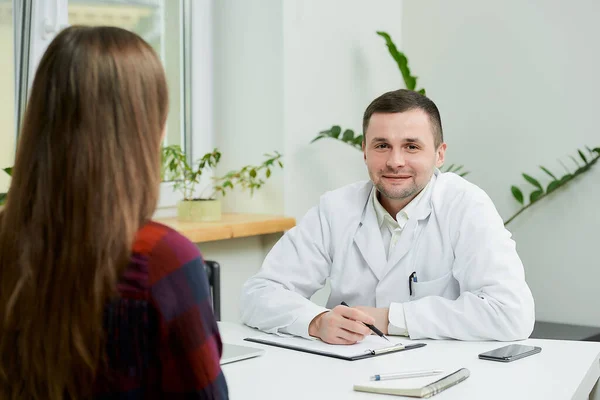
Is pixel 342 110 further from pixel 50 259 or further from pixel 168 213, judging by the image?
pixel 50 259

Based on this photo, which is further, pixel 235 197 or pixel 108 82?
pixel 235 197

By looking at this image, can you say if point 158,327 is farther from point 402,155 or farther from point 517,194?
point 517,194

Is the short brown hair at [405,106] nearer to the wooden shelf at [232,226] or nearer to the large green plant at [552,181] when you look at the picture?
the wooden shelf at [232,226]

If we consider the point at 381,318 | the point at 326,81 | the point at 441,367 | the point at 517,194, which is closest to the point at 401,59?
the point at 326,81

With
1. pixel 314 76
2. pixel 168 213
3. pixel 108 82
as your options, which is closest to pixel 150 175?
pixel 108 82

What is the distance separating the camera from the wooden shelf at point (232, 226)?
9.32 feet

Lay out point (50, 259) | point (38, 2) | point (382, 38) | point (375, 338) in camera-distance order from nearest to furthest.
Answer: point (50, 259), point (375, 338), point (38, 2), point (382, 38)

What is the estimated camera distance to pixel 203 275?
99 centimetres

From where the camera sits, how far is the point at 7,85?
2758 millimetres

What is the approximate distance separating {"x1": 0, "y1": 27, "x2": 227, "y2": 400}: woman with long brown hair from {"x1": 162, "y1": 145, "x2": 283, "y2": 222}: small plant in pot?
2041mm

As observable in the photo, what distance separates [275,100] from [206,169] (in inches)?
15.8

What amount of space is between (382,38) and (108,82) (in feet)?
9.94

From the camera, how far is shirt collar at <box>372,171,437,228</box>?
234cm

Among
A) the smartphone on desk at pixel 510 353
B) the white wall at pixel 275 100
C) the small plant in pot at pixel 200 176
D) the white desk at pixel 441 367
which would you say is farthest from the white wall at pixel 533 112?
the smartphone on desk at pixel 510 353
